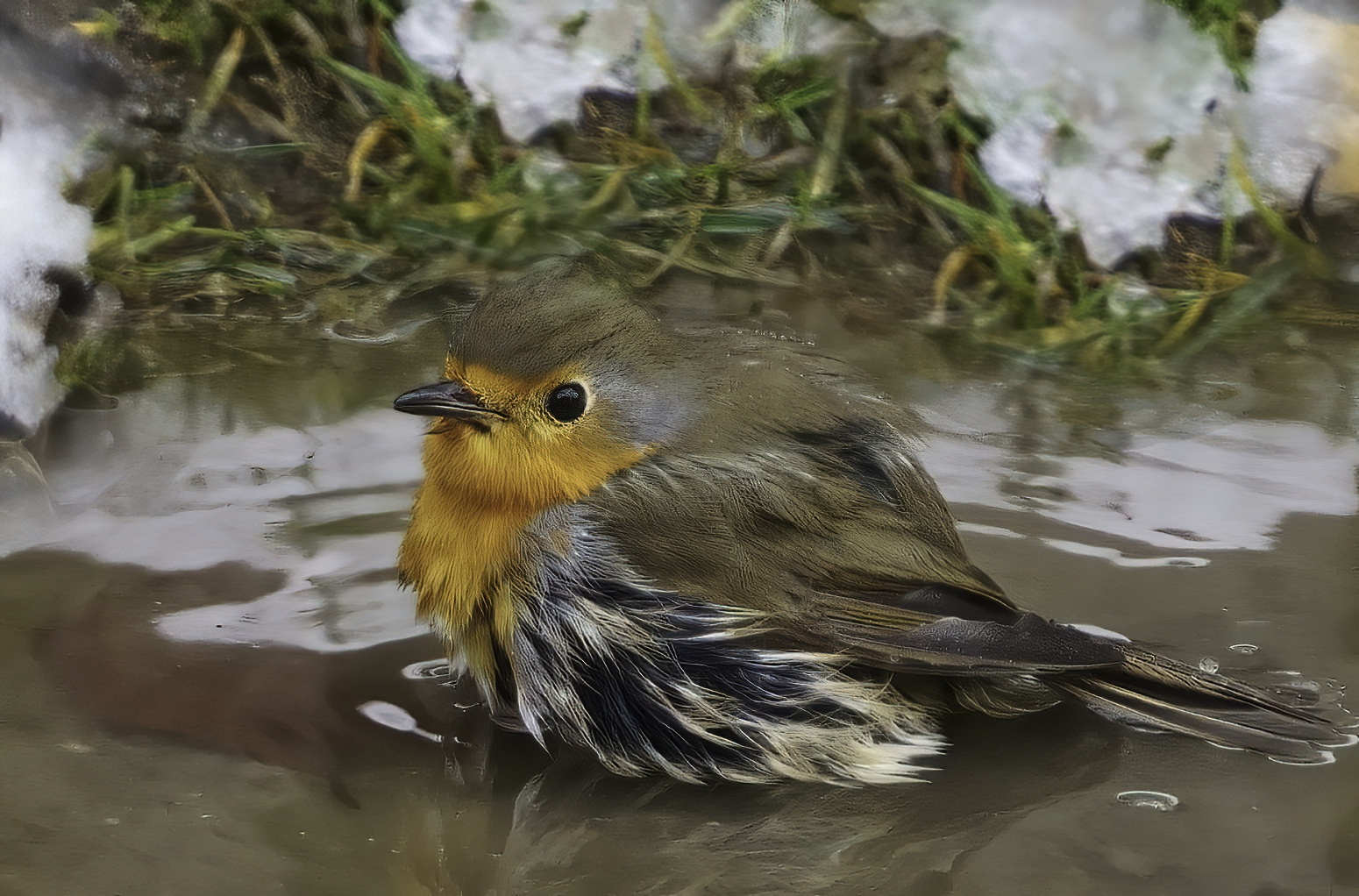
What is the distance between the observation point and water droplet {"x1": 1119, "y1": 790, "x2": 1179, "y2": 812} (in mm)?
2141

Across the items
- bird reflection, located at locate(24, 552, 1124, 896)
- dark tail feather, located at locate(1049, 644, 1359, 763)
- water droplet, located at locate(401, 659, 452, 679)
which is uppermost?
dark tail feather, located at locate(1049, 644, 1359, 763)

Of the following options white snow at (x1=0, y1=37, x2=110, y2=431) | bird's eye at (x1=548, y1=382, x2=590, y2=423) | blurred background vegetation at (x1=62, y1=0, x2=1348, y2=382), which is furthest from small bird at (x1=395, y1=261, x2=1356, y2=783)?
blurred background vegetation at (x1=62, y1=0, x2=1348, y2=382)

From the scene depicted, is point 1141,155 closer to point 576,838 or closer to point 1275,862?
point 1275,862

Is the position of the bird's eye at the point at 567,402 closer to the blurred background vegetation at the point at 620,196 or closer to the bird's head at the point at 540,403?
the bird's head at the point at 540,403

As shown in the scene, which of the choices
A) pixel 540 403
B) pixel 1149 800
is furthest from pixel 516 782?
pixel 1149 800

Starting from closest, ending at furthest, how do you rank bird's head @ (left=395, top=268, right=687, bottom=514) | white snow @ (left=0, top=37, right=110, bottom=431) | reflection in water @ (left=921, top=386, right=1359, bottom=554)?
1. bird's head @ (left=395, top=268, right=687, bottom=514)
2. reflection in water @ (left=921, top=386, right=1359, bottom=554)
3. white snow @ (left=0, top=37, right=110, bottom=431)

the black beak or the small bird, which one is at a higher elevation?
the black beak

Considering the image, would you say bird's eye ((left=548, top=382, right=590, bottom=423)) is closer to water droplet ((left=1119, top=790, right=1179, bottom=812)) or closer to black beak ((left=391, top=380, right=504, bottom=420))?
black beak ((left=391, top=380, right=504, bottom=420))

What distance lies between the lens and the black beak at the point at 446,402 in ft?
7.27

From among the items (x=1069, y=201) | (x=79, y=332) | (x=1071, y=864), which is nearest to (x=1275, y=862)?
(x=1071, y=864)

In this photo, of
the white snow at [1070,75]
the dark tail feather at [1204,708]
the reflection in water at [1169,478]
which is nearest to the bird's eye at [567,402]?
the dark tail feather at [1204,708]

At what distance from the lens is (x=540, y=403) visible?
2283 millimetres

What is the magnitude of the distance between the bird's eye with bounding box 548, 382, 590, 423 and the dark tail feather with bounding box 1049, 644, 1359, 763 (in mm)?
869

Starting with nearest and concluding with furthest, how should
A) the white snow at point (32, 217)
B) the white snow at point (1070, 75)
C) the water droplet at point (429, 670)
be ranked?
1. the water droplet at point (429, 670)
2. the white snow at point (32, 217)
3. the white snow at point (1070, 75)
